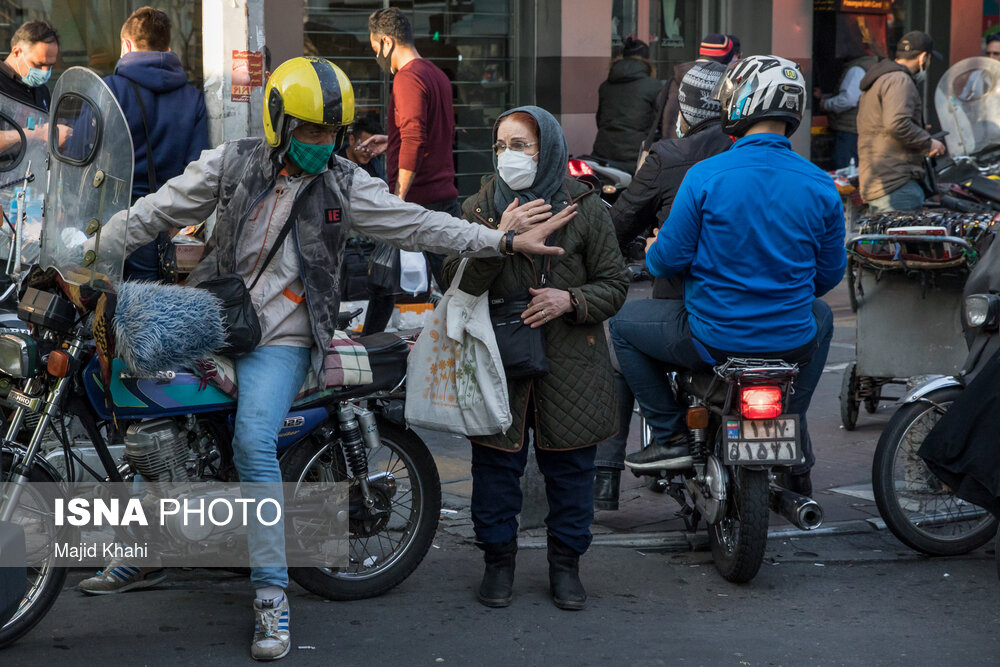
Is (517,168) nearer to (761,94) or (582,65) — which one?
(761,94)

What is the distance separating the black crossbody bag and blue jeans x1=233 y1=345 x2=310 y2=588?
76 centimetres

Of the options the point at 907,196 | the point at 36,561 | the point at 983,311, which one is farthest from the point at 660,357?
the point at 907,196

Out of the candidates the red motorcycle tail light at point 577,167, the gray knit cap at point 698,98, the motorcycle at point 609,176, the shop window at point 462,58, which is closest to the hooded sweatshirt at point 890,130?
the red motorcycle tail light at point 577,167

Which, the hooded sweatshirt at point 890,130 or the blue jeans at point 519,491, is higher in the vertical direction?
the hooded sweatshirt at point 890,130

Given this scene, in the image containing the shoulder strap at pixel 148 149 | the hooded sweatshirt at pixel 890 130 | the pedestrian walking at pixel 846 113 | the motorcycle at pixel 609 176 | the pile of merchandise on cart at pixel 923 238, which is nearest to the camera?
the shoulder strap at pixel 148 149

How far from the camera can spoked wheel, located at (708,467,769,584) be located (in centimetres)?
450

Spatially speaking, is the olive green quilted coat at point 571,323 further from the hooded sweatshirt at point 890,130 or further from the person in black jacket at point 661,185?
the hooded sweatshirt at point 890,130

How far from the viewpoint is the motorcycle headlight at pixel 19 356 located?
3.77m

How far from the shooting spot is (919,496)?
5.16 m

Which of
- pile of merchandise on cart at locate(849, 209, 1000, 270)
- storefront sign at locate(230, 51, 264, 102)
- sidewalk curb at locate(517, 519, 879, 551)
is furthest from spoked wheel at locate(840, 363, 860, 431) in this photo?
storefront sign at locate(230, 51, 264, 102)

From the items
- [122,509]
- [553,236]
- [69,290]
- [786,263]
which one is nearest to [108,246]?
[69,290]

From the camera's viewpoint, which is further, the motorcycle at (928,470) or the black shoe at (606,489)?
the black shoe at (606,489)

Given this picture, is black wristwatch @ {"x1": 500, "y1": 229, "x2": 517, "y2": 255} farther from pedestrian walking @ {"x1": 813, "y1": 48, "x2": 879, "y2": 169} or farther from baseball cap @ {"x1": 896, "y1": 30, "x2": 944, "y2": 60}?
pedestrian walking @ {"x1": 813, "y1": 48, "x2": 879, "y2": 169}

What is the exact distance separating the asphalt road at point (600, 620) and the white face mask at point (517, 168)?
4.90ft
